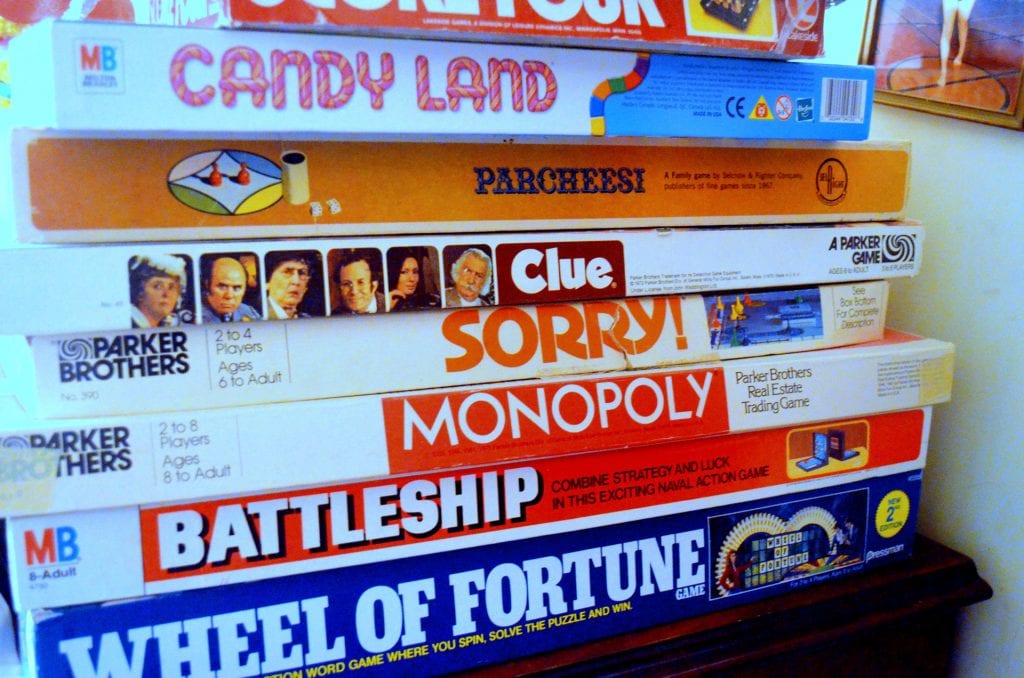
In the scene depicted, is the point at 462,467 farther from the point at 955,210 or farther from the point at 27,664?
the point at 955,210

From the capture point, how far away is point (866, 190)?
2.04ft

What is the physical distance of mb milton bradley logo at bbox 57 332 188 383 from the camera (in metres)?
0.44

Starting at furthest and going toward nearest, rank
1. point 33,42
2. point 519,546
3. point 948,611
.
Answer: point 948,611 → point 519,546 → point 33,42

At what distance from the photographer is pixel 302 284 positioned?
18.3 inches

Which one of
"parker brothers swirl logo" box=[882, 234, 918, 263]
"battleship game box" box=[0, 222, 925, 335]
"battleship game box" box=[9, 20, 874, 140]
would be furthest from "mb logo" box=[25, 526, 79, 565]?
"parker brothers swirl logo" box=[882, 234, 918, 263]

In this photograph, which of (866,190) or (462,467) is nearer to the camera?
(462,467)

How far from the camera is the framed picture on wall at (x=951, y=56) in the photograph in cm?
62

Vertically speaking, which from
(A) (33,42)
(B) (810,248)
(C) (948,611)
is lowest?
(C) (948,611)

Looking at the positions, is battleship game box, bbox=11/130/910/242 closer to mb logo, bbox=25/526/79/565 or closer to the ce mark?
the ce mark

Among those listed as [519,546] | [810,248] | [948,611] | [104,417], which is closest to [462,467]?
[519,546]

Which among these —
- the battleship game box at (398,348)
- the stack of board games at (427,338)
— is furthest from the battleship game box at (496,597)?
the battleship game box at (398,348)

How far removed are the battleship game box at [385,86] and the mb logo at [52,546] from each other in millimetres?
214

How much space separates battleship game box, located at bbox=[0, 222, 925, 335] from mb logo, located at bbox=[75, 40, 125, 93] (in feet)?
0.27

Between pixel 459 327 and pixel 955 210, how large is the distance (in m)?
0.45
